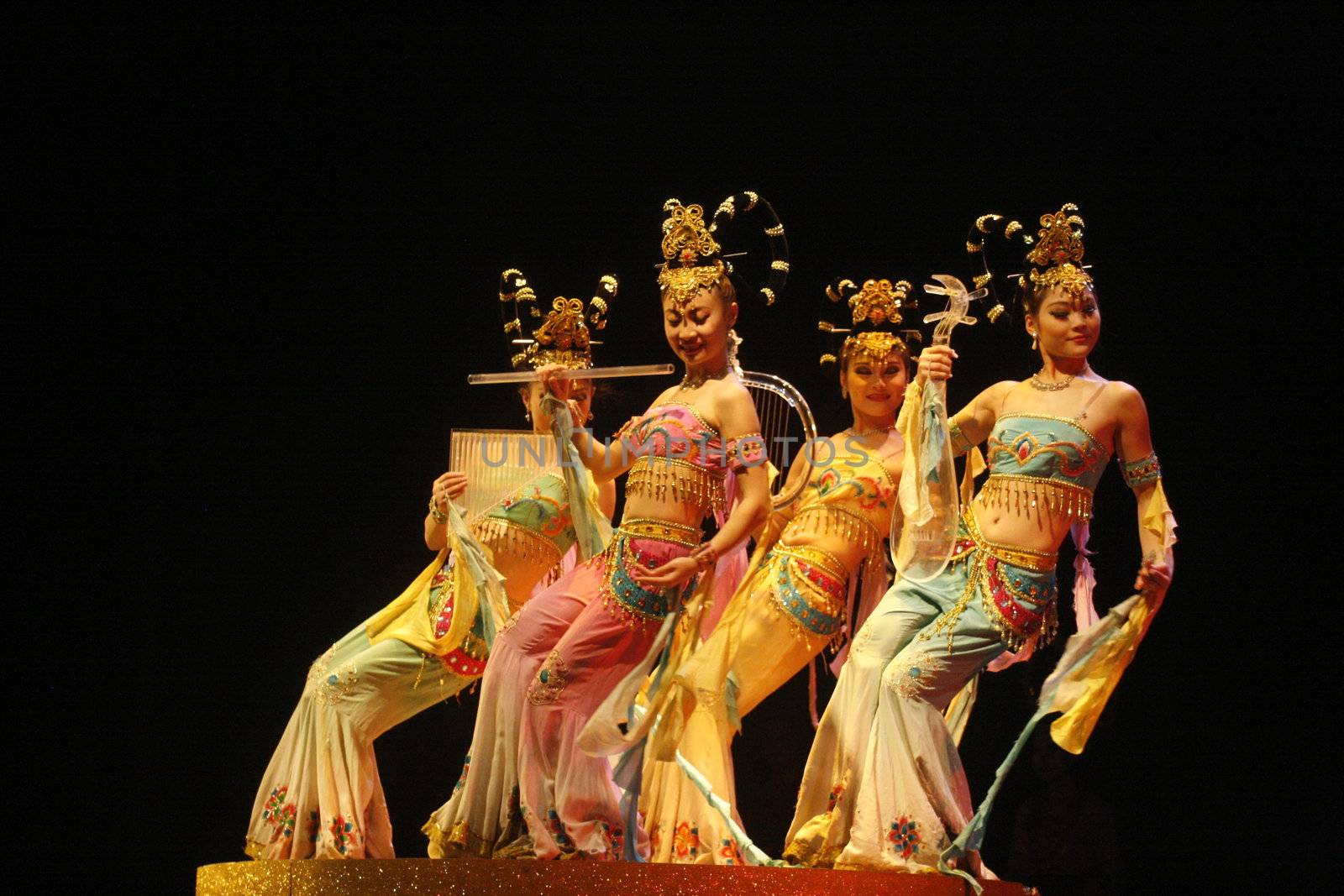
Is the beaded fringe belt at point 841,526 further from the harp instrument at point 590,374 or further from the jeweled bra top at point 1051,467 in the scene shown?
the harp instrument at point 590,374

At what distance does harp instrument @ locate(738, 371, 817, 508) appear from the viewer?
14.9 feet

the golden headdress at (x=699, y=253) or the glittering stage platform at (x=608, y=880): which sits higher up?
the golden headdress at (x=699, y=253)

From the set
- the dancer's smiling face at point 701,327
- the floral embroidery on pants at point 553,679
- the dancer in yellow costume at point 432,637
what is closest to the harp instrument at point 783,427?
the dancer's smiling face at point 701,327

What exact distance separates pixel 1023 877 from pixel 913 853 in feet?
5.01

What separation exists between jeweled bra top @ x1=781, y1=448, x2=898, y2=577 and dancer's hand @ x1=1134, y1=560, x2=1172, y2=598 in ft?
2.32

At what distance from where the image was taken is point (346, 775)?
4402mm

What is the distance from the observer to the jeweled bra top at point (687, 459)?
4070mm

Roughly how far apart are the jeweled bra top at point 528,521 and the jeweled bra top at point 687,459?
0.52 meters

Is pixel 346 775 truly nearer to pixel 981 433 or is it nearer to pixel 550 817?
pixel 550 817

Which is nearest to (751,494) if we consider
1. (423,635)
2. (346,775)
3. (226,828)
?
(423,635)

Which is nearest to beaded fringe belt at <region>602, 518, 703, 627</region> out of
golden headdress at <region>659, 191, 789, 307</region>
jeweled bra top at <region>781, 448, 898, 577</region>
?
jeweled bra top at <region>781, 448, 898, 577</region>

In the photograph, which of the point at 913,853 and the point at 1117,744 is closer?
the point at 913,853

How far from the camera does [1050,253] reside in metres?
4.30

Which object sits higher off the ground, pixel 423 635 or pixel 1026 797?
pixel 423 635
